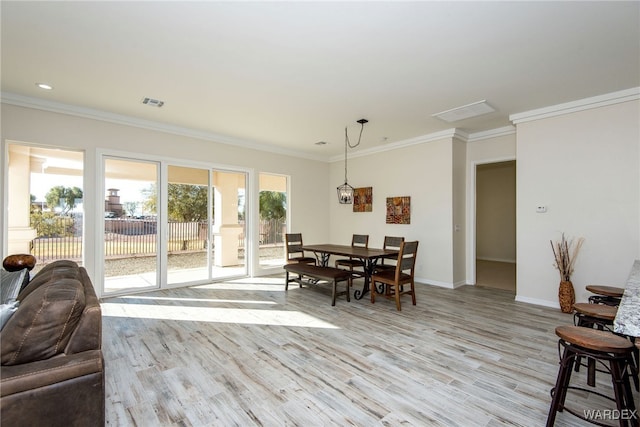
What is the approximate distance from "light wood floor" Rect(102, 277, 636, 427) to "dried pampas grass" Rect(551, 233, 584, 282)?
587 millimetres

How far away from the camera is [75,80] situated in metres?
3.45

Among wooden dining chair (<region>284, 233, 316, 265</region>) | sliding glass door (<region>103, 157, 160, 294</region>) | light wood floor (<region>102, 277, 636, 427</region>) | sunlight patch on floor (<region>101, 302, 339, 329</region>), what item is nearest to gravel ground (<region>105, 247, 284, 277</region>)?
sliding glass door (<region>103, 157, 160, 294</region>)

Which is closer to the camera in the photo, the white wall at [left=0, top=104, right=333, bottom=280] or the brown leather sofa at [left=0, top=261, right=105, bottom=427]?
the brown leather sofa at [left=0, top=261, right=105, bottom=427]

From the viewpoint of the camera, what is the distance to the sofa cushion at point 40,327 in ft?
4.39

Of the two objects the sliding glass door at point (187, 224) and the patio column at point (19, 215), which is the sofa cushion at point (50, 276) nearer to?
the sliding glass door at point (187, 224)

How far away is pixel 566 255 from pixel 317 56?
161 inches

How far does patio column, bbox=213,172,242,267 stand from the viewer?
5.88 meters

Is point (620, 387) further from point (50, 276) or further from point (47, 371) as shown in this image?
point (50, 276)

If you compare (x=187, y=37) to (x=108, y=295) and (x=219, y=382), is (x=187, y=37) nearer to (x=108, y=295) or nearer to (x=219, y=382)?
(x=219, y=382)

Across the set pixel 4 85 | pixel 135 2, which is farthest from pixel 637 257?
pixel 4 85

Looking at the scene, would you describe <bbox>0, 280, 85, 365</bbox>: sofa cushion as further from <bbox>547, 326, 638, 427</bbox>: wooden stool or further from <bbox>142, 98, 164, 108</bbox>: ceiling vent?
<bbox>142, 98, 164, 108</bbox>: ceiling vent

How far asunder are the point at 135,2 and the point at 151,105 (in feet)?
7.43

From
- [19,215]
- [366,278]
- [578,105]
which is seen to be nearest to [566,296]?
[578,105]

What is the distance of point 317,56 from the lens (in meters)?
A: 2.89
